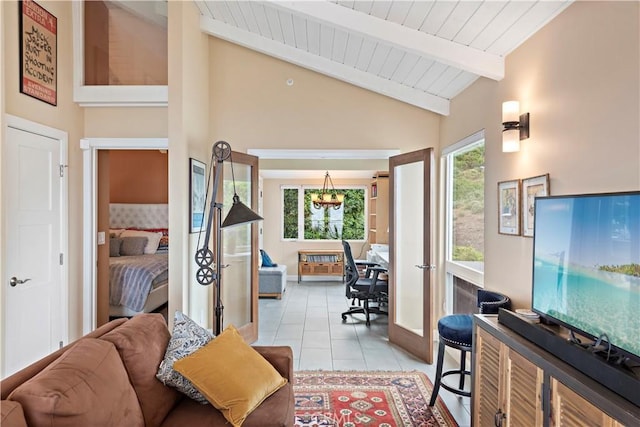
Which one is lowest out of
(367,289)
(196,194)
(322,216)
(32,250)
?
(367,289)

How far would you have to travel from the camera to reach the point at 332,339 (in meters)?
4.30

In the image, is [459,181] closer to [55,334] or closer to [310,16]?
A: [310,16]

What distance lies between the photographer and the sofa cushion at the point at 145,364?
1678mm

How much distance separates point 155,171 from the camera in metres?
6.81

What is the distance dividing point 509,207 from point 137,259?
4.77 m

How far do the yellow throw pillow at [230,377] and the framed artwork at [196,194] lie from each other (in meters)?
1.75

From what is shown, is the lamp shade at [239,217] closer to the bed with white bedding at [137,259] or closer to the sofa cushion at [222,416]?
the sofa cushion at [222,416]

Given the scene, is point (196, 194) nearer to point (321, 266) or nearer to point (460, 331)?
point (460, 331)

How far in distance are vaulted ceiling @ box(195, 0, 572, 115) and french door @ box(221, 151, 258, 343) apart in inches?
52.7

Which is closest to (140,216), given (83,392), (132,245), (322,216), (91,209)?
(132,245)

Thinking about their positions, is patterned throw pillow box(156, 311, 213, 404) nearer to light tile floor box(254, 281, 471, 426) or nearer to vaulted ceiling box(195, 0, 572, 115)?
light tile floor box(254, 281, 471, 426)

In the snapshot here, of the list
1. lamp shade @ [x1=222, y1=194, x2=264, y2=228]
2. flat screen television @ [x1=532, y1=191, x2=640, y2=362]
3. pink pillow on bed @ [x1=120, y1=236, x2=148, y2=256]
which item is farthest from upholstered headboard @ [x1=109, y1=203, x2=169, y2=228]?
flat screen television @ [x1=532, y1=191, x2=640, y2=362]

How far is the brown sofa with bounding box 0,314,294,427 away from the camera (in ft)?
3.87

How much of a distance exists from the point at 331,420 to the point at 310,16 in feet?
9.97
